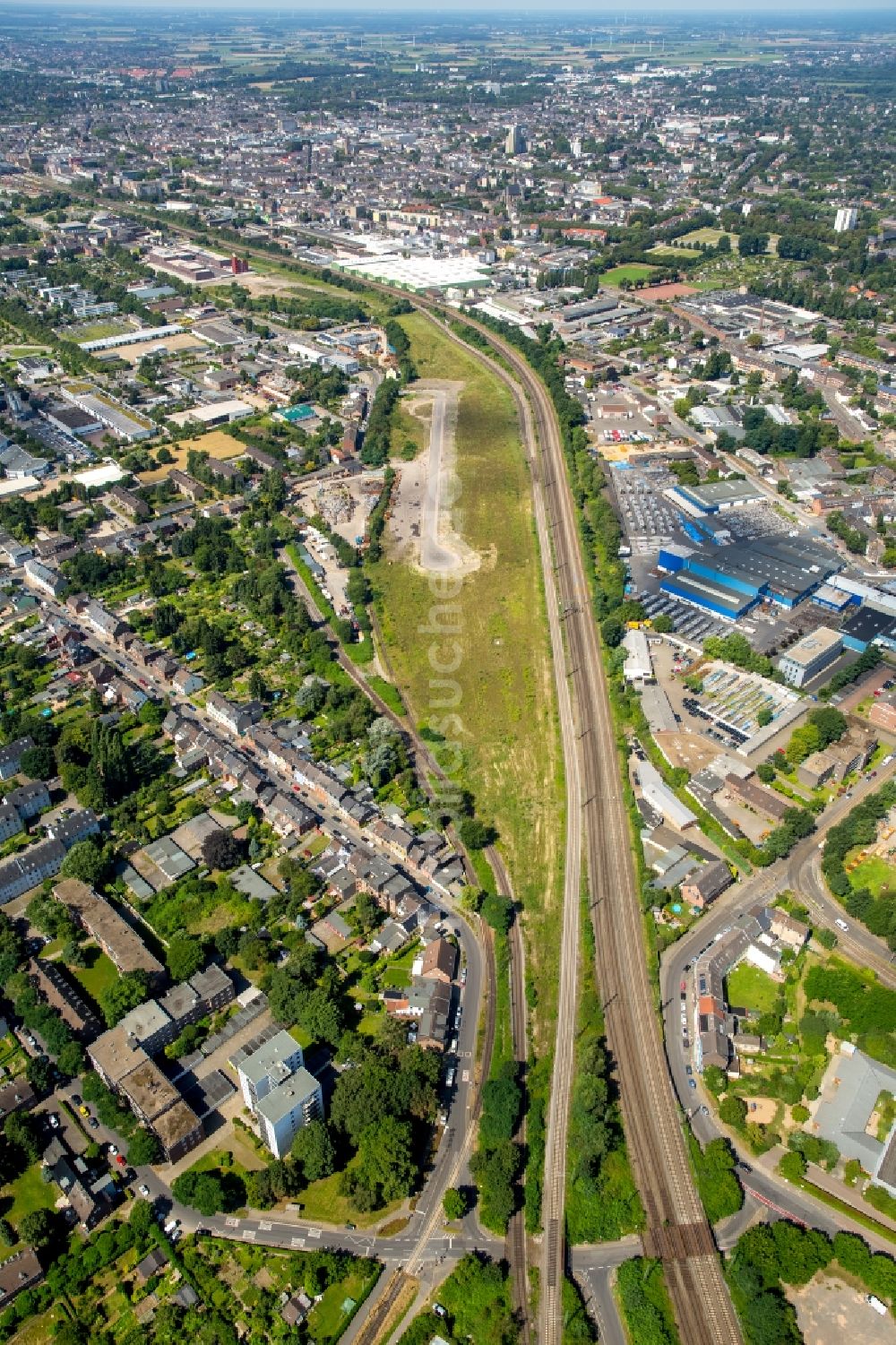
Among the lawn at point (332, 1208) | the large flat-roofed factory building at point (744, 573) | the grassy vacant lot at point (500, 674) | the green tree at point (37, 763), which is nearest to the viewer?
the lawn at point (332, 1208)

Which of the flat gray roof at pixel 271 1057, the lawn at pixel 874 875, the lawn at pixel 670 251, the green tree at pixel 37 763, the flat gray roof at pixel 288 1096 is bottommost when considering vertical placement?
the lawn at pixel 874 875

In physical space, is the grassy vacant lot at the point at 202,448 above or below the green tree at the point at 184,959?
above

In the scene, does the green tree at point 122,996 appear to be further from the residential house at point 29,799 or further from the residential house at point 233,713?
the residential house at point 233,713

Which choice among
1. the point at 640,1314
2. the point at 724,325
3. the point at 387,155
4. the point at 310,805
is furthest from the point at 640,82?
the point at 640,1314

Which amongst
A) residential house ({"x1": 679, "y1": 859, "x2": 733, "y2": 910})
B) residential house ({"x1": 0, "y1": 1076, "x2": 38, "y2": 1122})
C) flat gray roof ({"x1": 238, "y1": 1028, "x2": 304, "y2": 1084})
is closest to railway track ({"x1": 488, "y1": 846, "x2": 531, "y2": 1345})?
residential house ({"x1": 679, "y1": 859, "x2": 733, "y2": 910})

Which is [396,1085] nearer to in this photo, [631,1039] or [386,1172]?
[386,1172]

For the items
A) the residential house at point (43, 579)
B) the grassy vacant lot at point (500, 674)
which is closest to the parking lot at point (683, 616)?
the grassy vacant lot at point (500, 674)

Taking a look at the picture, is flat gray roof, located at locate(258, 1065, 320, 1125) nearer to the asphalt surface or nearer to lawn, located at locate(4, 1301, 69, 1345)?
lawn, located at locate(4, 1301, 69, 1345)
